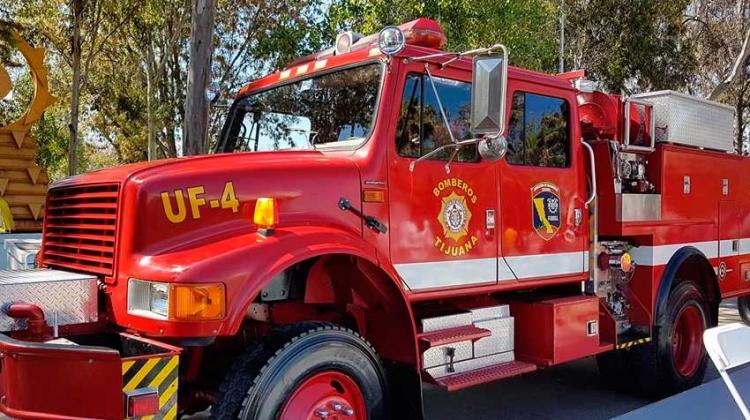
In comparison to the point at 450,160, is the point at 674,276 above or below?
below

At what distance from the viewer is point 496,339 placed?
4551mm

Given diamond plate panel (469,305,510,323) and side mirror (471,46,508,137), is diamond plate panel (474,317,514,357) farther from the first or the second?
side mirror (471,46,508,137)

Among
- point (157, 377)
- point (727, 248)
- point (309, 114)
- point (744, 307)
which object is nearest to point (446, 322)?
point (309, 114)

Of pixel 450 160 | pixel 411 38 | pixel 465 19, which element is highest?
pixel 465 19

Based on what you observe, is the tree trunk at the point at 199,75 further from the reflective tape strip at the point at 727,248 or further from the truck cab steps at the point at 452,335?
the reflective tape strip at the point at 727,248

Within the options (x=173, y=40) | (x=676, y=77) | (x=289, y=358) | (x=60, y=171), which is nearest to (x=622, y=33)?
(x=676, y=77)

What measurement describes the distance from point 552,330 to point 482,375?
76cm

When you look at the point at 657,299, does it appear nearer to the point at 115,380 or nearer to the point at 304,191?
the point at 304,191

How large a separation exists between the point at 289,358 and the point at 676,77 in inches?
722

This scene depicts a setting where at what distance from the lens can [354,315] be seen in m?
3.99

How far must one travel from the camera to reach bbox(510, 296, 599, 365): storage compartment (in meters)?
4.70

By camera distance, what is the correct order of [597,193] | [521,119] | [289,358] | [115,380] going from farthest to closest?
[597,193] → [521,119] → [289,358] → [115,380]

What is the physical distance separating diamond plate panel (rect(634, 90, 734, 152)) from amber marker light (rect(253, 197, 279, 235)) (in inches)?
156

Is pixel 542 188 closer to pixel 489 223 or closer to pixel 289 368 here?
pixel 489 223
